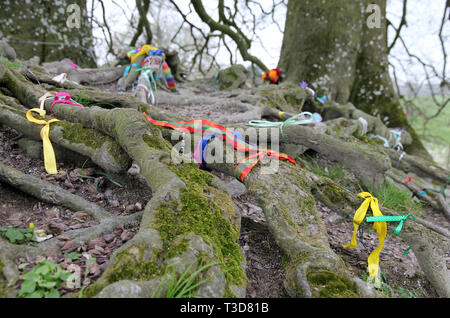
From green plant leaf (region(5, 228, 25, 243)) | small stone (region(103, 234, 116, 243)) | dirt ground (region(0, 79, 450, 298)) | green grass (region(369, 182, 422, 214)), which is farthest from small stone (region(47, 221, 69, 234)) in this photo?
green grass (region(369, 182, 422, 214))

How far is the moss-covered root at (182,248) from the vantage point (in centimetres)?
129

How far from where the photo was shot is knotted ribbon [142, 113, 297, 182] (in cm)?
220

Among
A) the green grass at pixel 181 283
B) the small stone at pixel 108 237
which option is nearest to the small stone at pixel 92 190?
the small stone at pixel 108 237

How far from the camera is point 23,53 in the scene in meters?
6.04

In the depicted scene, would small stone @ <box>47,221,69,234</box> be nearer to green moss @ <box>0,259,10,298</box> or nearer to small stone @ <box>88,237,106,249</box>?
small stone @ <box>88,237,106,249</box>

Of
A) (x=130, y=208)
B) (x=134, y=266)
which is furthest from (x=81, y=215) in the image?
(x=134, y=266)

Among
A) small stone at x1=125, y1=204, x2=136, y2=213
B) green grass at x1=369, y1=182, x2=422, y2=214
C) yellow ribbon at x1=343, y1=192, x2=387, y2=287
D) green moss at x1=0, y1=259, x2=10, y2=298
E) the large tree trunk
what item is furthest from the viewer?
the large tree trunk

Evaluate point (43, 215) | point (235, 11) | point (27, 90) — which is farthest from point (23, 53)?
point (235, 11)

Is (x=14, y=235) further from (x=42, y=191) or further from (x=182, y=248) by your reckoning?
(x=182, y=248)

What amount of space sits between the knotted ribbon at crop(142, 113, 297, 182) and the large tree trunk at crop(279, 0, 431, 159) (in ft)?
14.0

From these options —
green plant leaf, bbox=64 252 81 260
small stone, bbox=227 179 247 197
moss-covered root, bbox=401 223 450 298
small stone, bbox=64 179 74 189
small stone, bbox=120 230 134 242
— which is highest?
small stone, bbox=64 179 74 189
